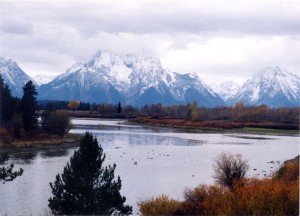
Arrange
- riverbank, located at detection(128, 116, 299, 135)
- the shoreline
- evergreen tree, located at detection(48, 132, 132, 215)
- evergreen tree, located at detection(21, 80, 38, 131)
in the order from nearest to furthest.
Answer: evergreen tree, located at detection(48, 132, 132, 215), evergreen tree, located at detection(21, 80, 38, 131), the shoreline, riverbank, located at detection(128, 116, 299, 135)

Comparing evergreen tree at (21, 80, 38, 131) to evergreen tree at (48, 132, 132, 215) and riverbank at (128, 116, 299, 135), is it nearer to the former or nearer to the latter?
evergreen tree at (48, 132, 132, 215)

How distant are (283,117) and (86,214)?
12863 centimetres

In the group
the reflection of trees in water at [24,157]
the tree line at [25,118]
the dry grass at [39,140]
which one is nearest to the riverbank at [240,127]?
the tree line at [25,118]

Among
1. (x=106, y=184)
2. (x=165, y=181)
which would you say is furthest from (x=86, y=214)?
(x=165, y=181)

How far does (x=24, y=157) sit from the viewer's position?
54969 millimetres

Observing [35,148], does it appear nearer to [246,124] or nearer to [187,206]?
[187,206]

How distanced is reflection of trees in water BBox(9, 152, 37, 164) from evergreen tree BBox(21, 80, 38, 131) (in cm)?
1549

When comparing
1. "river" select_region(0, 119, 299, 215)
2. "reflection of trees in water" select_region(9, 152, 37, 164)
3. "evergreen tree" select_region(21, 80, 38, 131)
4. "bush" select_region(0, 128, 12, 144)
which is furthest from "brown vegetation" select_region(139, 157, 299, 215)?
"evergreen tree" select_region(21, 80, 38, 131)

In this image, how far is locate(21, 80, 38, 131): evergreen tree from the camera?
243 ft

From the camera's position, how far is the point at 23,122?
240 ft

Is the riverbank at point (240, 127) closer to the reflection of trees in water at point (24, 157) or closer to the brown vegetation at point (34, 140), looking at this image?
the brown vegetation at point (34, 140)

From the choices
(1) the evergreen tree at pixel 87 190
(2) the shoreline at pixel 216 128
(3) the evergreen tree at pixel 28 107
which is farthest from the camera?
(2) the shoreline at pixel 216 128

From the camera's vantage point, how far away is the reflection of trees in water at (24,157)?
50.8 metres

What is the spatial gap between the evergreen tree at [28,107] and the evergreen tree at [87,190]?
51138mm
